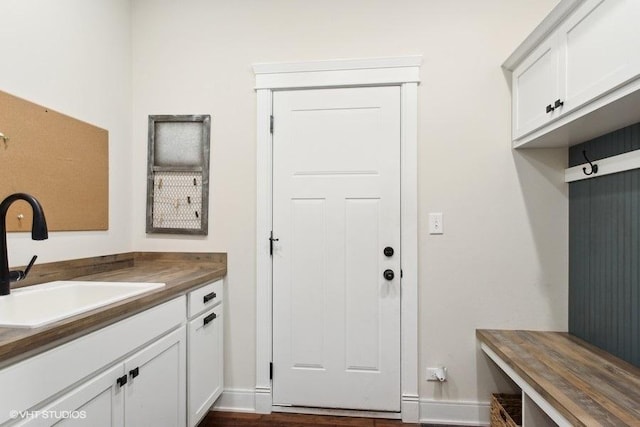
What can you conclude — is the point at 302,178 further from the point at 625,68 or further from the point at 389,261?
the point at 625,68

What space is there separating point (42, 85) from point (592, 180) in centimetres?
292

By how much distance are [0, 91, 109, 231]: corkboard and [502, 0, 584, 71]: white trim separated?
2484 mm

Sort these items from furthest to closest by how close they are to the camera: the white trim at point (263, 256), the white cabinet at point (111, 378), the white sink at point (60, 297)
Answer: the white trim at point (263, 256) < the white sink at point (60, 297) < the white cabinet at point (111, 378)

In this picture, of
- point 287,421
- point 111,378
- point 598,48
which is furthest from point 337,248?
point 598,48

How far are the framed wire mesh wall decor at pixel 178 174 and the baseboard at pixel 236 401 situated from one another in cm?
108

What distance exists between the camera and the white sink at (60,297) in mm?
1268

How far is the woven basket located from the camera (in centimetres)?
181

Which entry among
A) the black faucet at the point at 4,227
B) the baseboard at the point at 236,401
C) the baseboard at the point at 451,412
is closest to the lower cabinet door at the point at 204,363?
the baseboard at the point at 236,401

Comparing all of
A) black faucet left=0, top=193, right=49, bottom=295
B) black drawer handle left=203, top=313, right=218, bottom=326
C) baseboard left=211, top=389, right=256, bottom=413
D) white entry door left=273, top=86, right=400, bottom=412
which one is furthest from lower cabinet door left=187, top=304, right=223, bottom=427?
black faucet left=0, top=193, right=49, bottom=295

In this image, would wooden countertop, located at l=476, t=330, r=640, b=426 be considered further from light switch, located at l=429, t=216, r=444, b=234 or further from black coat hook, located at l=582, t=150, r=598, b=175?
black coat hook, located at l=582, t=150, r=598, b=175

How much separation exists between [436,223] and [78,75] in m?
2.28

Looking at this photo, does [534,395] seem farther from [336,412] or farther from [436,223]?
[336,412]

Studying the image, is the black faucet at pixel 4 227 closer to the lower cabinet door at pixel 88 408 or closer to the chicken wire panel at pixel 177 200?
the lower cabinet door at pixel 88 408

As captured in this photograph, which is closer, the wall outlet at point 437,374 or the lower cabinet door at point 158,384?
the lower cabinet door at point 158,384
